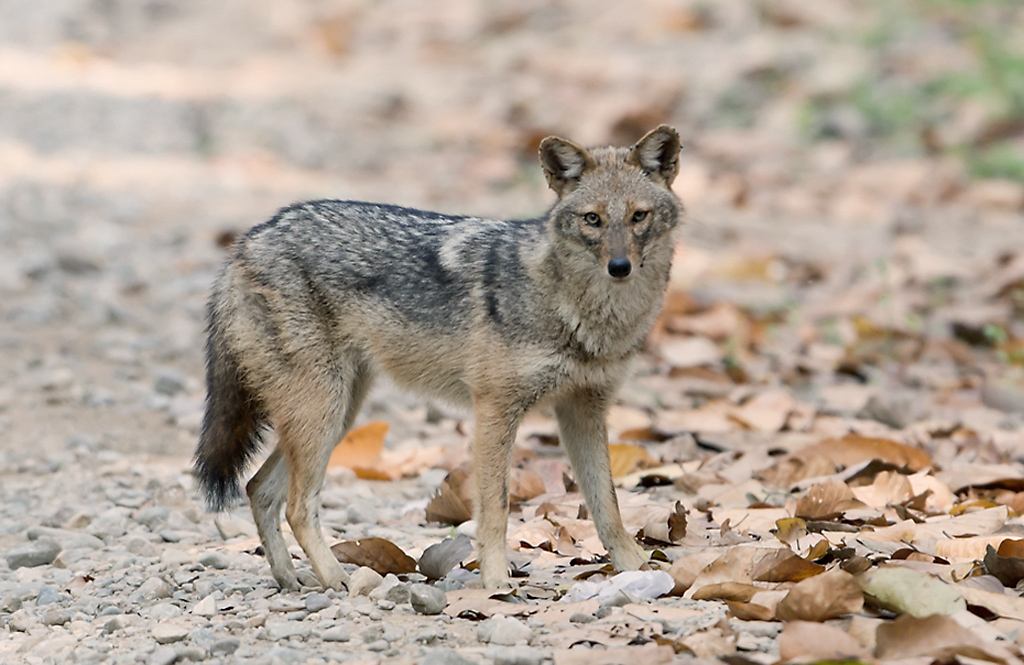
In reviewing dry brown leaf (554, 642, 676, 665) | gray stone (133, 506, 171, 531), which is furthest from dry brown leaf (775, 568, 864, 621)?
gray stone (133, 506, 171, 531)

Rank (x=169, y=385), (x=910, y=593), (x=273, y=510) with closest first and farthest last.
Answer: (x=910, y=593) → (x=273, y=510) → (x=169, y=385)

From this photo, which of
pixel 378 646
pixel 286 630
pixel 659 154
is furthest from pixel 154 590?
pixel 659 154

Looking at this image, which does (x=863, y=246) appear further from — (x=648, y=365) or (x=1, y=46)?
(x=1, y=46)

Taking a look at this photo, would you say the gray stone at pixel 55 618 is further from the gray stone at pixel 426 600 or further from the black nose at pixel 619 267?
the black nose at pixel 619 267

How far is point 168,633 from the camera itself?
4.04 m

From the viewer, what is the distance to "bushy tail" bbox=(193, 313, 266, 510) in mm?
5113

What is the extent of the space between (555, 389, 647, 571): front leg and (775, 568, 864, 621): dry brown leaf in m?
1.16

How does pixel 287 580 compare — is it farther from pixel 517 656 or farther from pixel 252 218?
pixel 252 218

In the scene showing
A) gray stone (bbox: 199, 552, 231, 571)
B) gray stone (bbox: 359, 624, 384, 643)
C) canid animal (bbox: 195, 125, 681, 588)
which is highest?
canid animal (bbox: 195, 125, 681, 588)

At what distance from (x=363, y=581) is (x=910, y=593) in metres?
2.02

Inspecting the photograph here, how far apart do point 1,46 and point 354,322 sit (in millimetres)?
17739

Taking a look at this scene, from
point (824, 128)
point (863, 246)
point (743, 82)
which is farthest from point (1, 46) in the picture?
point (863, 246)

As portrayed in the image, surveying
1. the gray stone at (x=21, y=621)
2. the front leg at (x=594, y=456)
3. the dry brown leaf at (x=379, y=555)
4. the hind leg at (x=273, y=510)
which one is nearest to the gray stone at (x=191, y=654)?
the gray stone at (x=21, y=621)

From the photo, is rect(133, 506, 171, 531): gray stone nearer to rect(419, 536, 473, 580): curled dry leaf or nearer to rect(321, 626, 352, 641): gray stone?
rect(419, 536, 473, 580): curled dry leaf
